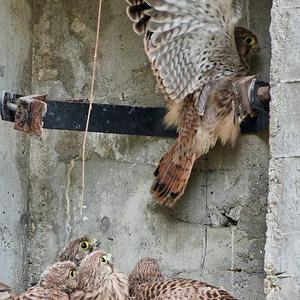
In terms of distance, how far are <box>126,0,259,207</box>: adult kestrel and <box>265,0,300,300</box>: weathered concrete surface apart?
49cm

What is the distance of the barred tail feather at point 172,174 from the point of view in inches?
148

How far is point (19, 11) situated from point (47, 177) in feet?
2.27

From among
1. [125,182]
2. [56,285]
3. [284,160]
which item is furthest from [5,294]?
[284,160]

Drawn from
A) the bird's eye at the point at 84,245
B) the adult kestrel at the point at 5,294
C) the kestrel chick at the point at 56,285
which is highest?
the bird's eye at the point at 84,245

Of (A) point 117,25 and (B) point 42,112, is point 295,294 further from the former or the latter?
(A) point 117,25

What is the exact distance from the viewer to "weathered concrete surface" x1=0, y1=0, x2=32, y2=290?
4023 mm

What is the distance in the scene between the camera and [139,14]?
11.8ft

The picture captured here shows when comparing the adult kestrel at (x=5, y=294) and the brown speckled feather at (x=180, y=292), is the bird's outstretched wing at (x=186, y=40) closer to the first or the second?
the brown speckled feather at (x=180, y=292)

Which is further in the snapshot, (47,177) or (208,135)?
(47,177)

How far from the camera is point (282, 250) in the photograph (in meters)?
3.12

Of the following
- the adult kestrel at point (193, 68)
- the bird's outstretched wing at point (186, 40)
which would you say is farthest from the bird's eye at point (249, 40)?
the bird's outstretched wing at point (186, 40)

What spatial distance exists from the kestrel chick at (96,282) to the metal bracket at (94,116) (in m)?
0.57

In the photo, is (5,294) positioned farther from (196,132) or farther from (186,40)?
(186,40)

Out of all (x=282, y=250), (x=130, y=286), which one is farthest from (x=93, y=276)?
(x=282, y=250)
